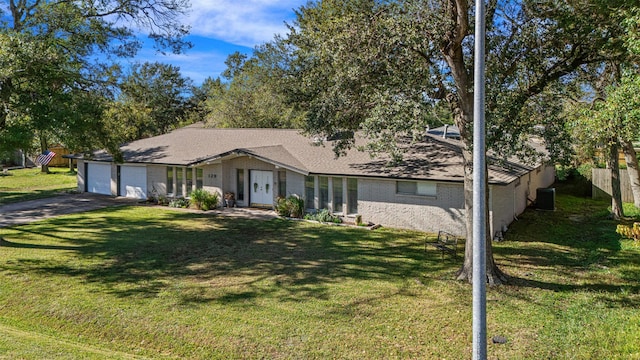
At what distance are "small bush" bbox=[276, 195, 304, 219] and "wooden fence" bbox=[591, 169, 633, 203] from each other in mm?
17880

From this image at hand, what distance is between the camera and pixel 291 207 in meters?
20.4

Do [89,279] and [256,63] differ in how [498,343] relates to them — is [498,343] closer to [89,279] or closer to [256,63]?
[89,279]

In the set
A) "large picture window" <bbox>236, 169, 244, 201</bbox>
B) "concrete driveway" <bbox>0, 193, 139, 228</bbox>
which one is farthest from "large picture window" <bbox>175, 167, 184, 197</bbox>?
"large picture window" <bbox>236, 169, 244, 201</bbox>

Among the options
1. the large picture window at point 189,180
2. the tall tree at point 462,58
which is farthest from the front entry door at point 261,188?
the tall tree at point 462,58

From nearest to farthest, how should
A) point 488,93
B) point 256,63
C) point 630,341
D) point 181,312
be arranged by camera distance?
point 630,341 → point 181,312 → point 488,93 → point 256,63

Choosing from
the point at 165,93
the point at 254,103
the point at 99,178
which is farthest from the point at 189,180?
the point at 165,93

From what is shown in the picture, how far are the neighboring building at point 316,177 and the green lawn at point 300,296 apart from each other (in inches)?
57.3

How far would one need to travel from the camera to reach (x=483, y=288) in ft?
19.7

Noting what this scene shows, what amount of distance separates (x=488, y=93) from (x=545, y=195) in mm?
14052

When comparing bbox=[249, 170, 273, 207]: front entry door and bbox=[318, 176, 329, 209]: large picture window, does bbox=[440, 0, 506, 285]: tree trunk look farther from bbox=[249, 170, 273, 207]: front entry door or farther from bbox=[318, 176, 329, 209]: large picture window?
bbox=[249, 170, 273, 207]: front entry door

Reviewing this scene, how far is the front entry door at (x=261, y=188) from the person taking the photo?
22.3 metres

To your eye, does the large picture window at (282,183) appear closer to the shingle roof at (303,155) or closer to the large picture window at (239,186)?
the shingle roof at (303,155)

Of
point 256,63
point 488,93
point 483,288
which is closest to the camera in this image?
point 483,288

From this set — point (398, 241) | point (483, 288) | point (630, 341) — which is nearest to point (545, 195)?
point (398, 241)
